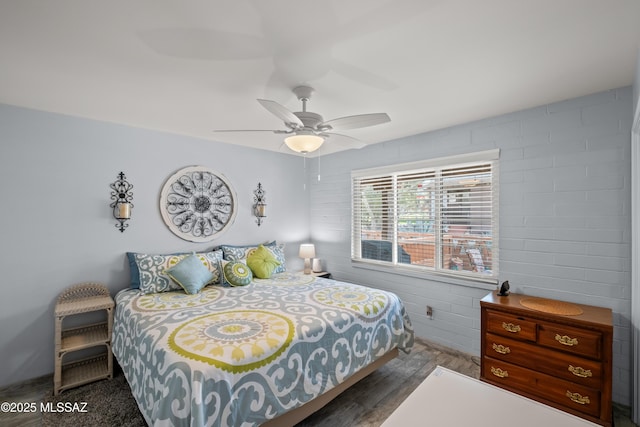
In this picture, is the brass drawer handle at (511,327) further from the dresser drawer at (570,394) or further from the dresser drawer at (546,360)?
the dresser drawer at (570,394)

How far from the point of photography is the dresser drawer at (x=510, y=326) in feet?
7.50

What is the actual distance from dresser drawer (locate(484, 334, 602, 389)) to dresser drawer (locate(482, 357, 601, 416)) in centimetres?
4

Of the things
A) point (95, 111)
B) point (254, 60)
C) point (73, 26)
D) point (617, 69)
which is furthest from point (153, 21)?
point (617, 69)

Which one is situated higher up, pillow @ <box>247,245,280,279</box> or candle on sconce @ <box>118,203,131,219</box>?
candle on sconce @ <box>118,203,131,219</box>

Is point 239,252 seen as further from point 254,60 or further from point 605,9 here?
point 605,9

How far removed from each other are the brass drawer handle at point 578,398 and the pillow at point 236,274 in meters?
2.91

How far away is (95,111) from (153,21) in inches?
70.5

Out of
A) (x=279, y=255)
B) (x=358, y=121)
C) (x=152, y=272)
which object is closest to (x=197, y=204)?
(x=152, y=272)

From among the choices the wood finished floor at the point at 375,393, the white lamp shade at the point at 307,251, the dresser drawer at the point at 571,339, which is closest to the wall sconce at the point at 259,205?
the white lamp shade at the point at 307,251

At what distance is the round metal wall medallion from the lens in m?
3.48

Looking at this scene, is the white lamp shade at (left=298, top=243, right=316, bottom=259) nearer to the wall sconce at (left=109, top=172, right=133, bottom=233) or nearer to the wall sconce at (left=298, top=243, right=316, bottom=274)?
the wall sconce at (left=298, top=243, right=316, bottom=274)

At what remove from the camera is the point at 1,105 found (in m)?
2.57

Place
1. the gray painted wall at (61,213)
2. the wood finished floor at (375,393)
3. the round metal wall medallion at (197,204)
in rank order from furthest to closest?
the round metal wall medallion at (197,204)
the gray painted wall at (61,213)
the wood finished floor at (375,393)

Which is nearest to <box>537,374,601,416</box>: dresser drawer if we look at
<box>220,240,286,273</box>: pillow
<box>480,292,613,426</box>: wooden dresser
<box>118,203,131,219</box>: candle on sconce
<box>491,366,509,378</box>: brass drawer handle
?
<box>480,292,613,426</box>: wooden dresser
